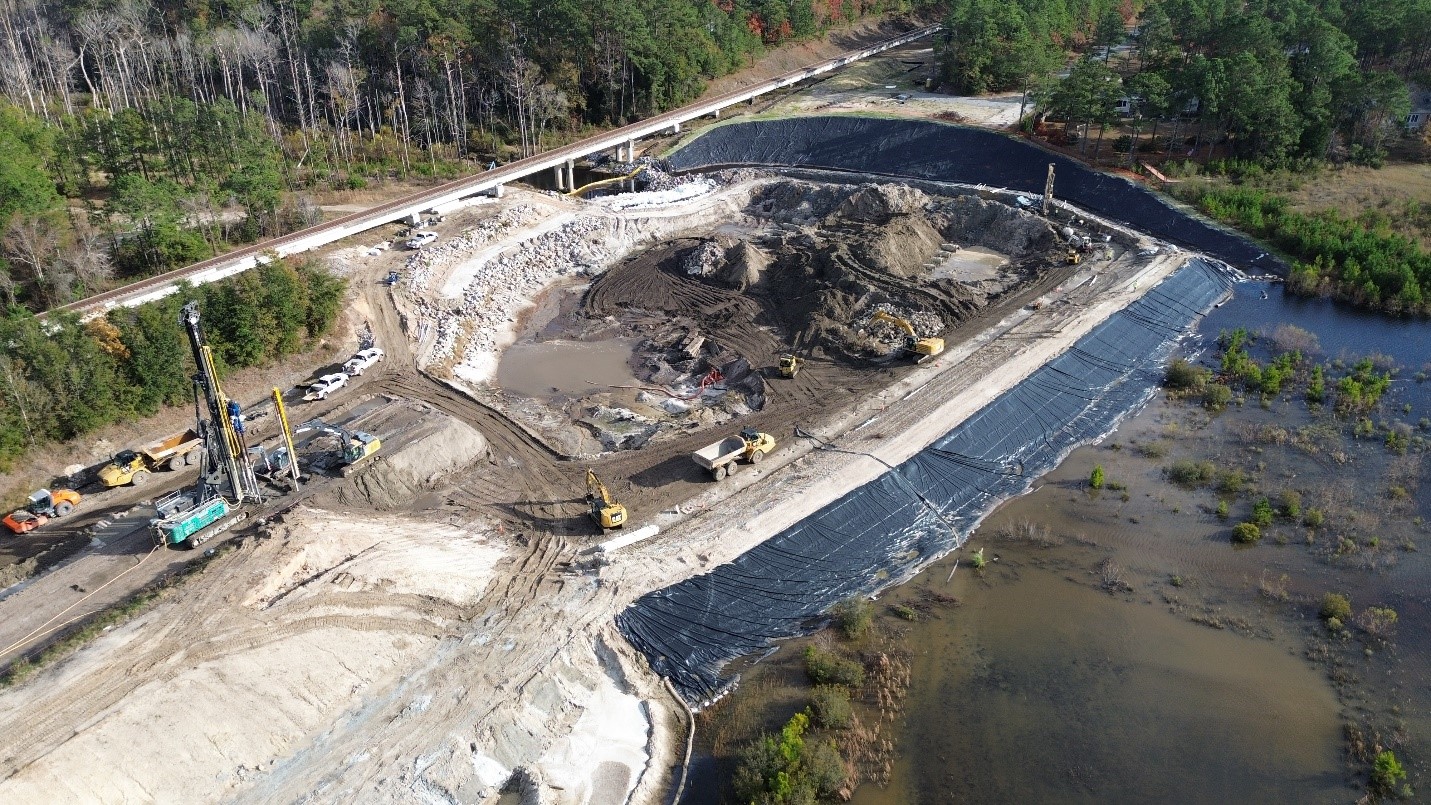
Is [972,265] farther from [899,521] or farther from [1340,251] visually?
[899,521]

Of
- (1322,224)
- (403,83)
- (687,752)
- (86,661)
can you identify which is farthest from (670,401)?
(403,83)

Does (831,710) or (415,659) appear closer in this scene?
(831,710)

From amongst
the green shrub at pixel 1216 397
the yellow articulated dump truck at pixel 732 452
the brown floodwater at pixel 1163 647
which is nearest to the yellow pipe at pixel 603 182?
the yellow articulated dump truck at pixel 732 452

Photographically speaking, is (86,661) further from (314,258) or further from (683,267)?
(683,267)

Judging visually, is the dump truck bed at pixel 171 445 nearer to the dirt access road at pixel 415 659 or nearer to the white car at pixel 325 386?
the white car at pixel 325 386

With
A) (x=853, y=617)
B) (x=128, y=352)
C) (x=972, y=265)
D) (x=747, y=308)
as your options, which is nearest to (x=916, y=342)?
(x=747, y=308)

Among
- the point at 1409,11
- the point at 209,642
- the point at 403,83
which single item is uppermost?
the point at 1409,11

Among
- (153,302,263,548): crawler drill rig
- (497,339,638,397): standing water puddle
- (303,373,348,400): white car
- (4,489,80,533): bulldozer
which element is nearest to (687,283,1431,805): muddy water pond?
(153,302,263,548): crawler drill rig
